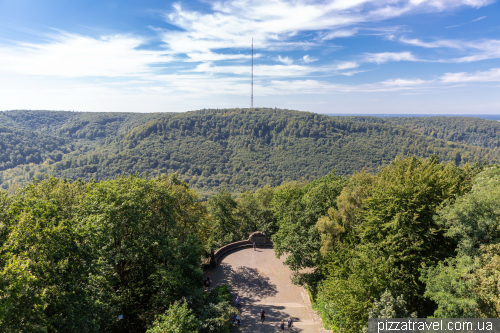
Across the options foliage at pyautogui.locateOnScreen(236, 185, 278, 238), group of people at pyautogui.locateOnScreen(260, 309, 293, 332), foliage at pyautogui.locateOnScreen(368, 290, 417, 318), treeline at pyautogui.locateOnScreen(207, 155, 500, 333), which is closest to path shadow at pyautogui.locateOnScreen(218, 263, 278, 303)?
group of people at pyautogui.locateOnScreen(260, 309, 293, 332)

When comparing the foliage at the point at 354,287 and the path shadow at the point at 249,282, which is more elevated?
the foliage at the point at 354,287

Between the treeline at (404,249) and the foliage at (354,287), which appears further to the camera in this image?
the foliage at (354,287)

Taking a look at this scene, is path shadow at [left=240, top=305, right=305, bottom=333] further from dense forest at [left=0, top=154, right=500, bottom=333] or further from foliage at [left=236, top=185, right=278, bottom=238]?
foliage at [left=236, top=185, right=278, bottom=238]

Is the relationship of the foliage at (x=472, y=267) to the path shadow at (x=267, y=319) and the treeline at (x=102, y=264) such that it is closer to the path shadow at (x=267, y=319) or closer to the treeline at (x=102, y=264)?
the path shadow at (x=267, y=319)

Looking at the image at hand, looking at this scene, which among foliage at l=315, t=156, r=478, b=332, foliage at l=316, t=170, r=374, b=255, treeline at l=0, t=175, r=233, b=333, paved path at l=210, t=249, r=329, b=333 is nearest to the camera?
treeline at l=0, t=175, r=233, b=333

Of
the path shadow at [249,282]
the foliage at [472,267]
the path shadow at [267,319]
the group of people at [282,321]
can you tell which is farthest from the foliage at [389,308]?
the path shadow at [249,282]

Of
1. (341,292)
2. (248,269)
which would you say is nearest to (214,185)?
(248,269)

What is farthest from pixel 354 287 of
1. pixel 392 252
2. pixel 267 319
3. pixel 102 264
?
pixel 102 264
